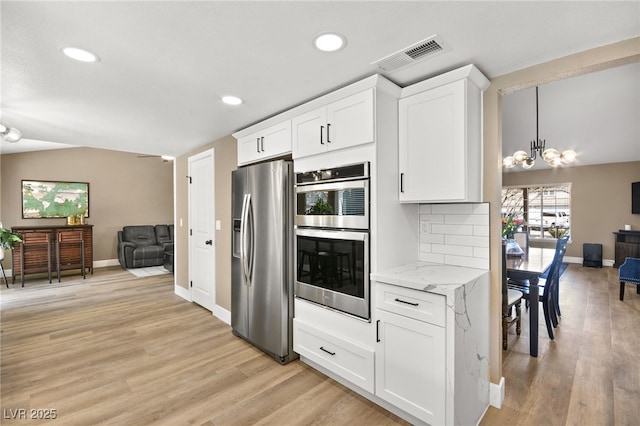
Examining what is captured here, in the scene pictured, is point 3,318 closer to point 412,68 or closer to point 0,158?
point 0,158

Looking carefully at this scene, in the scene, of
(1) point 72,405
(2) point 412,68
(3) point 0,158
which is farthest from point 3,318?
(2) point 412,68

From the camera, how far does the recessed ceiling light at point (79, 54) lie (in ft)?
5.84

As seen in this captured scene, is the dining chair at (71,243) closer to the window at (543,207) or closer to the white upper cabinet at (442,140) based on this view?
the white upper cabinet at (442,140)

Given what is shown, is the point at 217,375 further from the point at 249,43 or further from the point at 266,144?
the point at 249,43

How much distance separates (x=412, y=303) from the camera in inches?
73.5

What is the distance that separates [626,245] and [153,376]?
8805 mm

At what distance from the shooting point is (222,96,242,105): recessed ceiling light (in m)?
2.57

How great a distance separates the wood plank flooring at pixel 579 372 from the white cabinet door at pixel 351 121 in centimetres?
203

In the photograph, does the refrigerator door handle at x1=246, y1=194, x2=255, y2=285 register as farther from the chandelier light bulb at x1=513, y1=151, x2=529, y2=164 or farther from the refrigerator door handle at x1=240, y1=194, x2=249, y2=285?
the chandelier light bulb at x1=513, y1=151, x2=529, y2=164

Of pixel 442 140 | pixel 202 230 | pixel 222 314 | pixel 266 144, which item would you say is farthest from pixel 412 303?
pixel 202 230

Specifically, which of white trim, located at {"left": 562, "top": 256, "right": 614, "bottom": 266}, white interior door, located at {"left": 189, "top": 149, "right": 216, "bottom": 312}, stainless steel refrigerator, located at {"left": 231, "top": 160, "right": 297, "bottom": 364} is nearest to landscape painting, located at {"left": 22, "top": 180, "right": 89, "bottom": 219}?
white interior door, located at {"left": 189, "top": 149, "right": 216, "bottom": 312}

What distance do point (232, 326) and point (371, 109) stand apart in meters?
2.68

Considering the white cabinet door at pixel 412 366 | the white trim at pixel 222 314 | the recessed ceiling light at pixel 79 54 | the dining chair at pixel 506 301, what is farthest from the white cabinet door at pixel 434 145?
the white trim at pixel 222 314

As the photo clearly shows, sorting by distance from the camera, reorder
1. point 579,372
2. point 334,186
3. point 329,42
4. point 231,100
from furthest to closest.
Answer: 1. point 231,100
2. point 579,372
3. point 334,186
4. point 329,42
